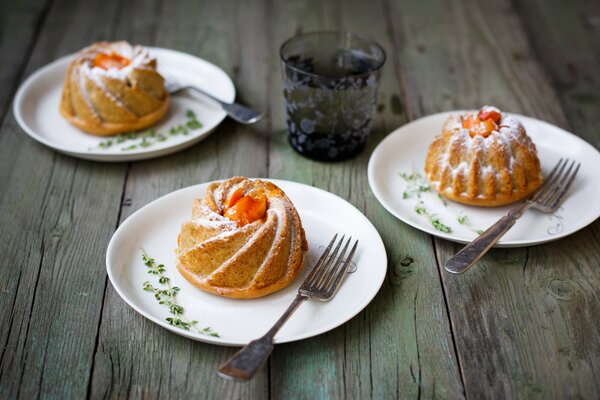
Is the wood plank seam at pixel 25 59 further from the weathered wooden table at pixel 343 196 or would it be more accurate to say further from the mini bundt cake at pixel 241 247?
the mini bundt cake at pixel 241 247

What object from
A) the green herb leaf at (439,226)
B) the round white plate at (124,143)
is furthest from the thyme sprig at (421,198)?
the round white plate at (124,143)

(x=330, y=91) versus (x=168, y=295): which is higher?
(x=330, y=91)

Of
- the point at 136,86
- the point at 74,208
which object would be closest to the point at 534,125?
the point at 136,86

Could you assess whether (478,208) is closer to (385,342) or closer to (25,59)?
(385,342)

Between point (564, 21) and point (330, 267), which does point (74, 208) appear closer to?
point (330, 267)

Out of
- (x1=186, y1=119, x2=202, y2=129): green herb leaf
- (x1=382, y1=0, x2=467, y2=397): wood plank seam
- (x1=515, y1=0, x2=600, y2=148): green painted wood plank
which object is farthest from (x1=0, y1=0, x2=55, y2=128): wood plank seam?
(x1=515, y1=0, x2=600, y2=148): green painted wood plank

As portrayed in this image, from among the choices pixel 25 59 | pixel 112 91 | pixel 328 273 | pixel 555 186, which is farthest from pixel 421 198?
pixel 25 59
